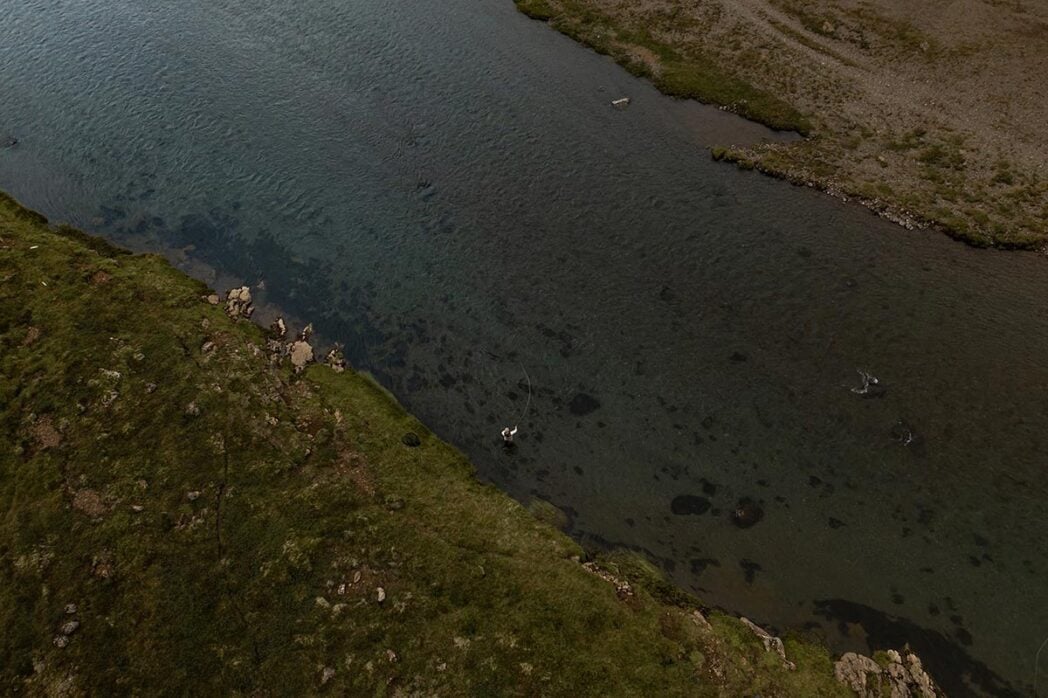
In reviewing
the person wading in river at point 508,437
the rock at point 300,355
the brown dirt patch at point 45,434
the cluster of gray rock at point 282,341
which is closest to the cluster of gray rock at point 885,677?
the person wading in river at point 508,437

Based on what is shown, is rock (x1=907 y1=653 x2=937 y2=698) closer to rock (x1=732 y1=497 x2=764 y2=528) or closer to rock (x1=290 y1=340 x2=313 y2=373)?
rock (x1=732 y1=497 x2=764 y2=528)

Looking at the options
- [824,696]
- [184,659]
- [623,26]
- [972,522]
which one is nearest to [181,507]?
[184,659]

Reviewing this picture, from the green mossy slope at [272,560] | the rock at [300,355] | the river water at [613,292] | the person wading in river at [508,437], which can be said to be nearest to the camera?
the green mossy slope at [272,560]

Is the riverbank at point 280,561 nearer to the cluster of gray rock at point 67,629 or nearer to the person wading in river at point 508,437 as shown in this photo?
the cluster of gray rock at point 67,629

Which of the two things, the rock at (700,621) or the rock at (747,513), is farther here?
the rock at (747,513)

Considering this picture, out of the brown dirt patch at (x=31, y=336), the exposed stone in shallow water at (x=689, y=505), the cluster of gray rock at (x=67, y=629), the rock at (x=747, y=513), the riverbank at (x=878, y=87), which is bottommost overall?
the cluster of gray rock at (x=67, y=629)

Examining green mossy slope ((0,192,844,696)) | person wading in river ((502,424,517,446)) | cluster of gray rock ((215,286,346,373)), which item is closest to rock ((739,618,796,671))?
green mossy slope ((0,192,844,696))
